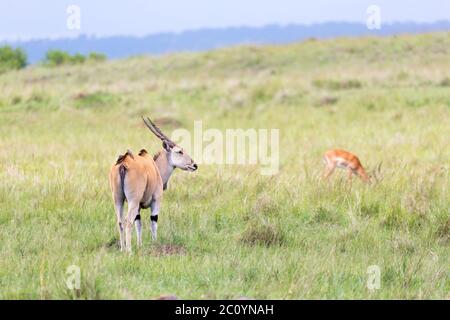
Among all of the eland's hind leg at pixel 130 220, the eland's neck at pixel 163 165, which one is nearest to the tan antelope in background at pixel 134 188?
the eland's hind leg at pixel 130 220

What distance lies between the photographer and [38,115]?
22156mm

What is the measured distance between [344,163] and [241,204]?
12.2 feet

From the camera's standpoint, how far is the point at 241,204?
1045 cm

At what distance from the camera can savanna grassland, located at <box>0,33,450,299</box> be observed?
7.13 meters

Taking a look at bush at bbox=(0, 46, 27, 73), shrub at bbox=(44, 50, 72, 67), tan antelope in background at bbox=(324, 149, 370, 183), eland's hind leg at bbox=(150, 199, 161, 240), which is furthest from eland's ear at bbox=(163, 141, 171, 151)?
shrub at bbox=(44, 50, 72, 67)

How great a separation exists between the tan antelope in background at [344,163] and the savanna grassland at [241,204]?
1.08ft

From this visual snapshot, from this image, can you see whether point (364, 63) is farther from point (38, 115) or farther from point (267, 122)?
point (38, 115)

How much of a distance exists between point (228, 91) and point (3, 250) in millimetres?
18835

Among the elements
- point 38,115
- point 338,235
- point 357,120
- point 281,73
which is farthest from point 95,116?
point 338,235

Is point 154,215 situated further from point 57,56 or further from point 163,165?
Answer: point 57,56

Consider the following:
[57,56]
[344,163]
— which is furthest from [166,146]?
[57,56]

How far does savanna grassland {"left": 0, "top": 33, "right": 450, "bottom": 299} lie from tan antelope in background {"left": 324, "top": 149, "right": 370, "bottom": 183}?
0.33 meters

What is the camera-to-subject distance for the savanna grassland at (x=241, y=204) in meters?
7.13

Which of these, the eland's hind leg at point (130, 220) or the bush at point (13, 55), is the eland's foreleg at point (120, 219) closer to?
the eland's hind leg at point (130, 220)
